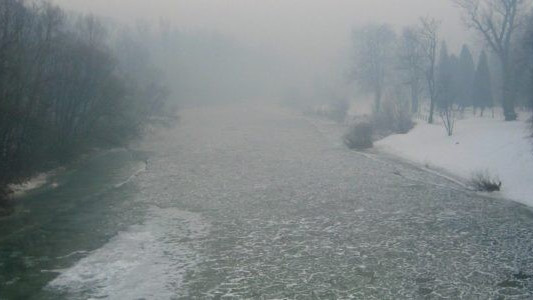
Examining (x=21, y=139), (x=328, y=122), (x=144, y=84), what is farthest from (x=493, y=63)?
(x=21, y=139)

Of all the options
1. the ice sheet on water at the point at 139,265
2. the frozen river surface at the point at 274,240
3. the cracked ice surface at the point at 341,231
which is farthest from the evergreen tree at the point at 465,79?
the ice sheet on water at the point at 139,265

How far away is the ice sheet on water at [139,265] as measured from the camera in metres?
13.7

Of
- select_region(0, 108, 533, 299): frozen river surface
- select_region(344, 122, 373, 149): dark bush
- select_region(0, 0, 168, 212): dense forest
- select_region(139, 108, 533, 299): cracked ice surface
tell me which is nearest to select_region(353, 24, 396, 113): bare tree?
select_region(344, 122, 373, 149): dark bush

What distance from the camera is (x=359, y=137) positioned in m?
46.2

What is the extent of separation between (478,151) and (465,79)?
5582cm

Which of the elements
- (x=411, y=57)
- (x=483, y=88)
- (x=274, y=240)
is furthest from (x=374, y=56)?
(x=274, y=240)

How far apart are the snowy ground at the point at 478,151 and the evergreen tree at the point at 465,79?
110 ft

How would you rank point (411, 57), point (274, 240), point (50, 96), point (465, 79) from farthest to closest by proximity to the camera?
point (465, 79) → point (411, 57) → point (50, 96) → point (274, 240)

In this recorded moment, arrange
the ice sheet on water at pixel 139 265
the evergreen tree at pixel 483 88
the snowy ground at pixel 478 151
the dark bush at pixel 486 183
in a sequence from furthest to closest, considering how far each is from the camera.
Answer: the evergreen tree at pixel 483 88
the snowy ground at pixel 478 151
the dark bush at pixel 486 183
the ice sheet on water at pixel 139 265

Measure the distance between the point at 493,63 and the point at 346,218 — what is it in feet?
267

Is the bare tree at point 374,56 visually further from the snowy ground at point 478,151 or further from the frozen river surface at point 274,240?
the frozen river surface at point 274,240

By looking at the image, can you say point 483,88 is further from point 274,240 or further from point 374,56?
point 274,240

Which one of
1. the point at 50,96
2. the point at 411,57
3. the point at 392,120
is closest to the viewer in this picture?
the point at 50,96

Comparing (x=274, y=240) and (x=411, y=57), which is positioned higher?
(x=411, y=57)
